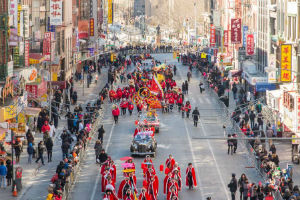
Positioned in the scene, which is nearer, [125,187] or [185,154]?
[125,187]

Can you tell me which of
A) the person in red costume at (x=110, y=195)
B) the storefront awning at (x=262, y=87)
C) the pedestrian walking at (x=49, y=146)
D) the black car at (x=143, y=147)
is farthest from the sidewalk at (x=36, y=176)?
the storefront awning at (x=262, y=87)

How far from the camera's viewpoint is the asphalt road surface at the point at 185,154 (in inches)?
1470

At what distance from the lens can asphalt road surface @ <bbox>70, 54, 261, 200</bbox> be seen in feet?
123

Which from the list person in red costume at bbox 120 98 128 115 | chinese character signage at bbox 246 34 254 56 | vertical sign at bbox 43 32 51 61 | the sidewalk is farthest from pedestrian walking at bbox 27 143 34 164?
chinese character signage at bbox 246 34 254 56

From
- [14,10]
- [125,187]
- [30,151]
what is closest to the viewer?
[125,187]

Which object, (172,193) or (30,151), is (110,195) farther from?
(30,151)

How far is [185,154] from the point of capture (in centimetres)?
4575

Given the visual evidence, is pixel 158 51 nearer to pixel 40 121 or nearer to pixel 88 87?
pixel 88 87

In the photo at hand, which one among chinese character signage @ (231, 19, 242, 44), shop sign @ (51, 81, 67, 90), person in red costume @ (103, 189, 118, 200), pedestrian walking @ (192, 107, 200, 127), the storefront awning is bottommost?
person in red costume @ (103, 189, 118, 200)

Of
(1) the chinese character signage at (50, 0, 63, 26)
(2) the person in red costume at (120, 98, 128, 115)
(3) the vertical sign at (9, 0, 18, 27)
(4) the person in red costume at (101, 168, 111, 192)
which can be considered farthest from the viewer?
(1) the chinese character signage at (50, 0, 63, 26)

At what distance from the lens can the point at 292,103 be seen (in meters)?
51.5

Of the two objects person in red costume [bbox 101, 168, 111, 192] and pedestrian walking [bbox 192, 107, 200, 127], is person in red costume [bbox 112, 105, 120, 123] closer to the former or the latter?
pedestrian walking [bbox 192, 107, 200, 127]

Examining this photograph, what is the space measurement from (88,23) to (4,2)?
58.8 meters

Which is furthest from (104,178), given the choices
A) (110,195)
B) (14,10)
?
(14,10)
